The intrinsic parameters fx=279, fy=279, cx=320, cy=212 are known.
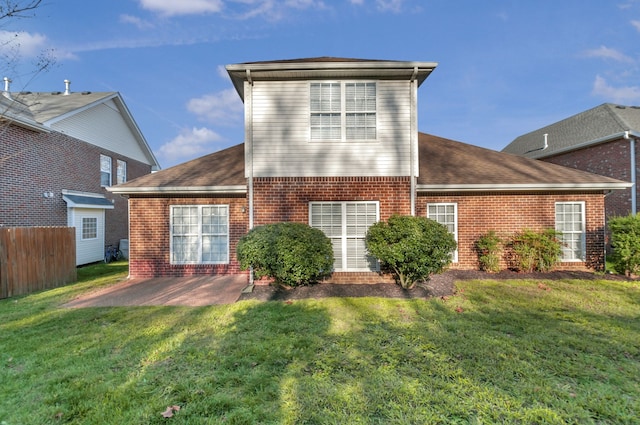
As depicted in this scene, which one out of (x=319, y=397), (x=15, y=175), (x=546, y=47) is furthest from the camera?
(x=546, y=47)

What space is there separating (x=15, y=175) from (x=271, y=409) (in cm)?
1400

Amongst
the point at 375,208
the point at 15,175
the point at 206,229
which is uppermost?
the point at 15,175


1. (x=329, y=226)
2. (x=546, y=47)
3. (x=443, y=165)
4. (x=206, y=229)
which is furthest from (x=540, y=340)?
(x=546, y=47)

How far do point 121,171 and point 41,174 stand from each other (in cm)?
505

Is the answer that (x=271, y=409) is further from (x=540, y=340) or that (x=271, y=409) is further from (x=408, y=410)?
(x=540, y=340)

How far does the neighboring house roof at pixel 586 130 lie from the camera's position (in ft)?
44.0

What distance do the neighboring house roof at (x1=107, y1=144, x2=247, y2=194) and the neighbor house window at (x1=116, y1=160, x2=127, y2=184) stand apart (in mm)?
8775

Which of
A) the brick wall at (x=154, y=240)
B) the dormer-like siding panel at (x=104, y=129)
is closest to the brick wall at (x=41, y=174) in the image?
the dormer-like siding panel at (x=104, y=129)

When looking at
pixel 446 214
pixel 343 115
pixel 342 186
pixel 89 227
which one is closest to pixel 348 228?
pixel 342 186

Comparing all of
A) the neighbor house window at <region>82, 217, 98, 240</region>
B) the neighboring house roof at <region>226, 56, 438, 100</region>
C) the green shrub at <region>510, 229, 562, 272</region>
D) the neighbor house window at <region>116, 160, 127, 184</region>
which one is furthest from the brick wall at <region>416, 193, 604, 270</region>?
the neighbor house window at <region>116, 160, 127, 184</region>

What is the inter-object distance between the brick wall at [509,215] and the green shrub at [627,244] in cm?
43

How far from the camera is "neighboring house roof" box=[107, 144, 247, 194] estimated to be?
848 cm

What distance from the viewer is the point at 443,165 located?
380 inches

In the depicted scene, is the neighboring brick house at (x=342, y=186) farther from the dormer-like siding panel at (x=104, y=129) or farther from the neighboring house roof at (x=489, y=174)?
the dormer-like siding panel at (x=104, y=129)
